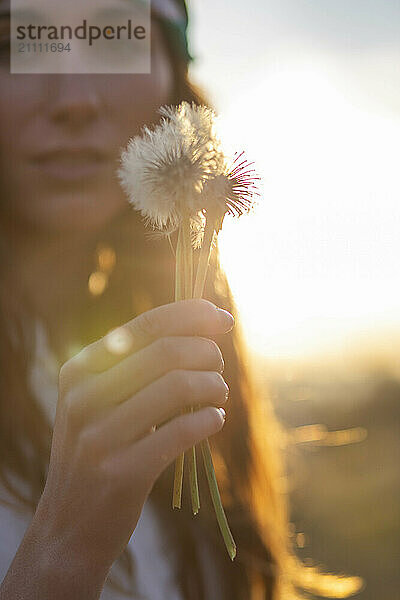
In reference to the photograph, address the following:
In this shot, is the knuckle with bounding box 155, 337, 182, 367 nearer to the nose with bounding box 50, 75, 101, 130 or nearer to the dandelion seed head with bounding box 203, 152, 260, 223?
the dandelion seed head with bounding box 203, 152, 260, 223

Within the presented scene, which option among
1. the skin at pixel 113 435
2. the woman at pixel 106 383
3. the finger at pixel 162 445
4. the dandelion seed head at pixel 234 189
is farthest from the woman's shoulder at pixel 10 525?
the dandelion seed head at pixel 234 189

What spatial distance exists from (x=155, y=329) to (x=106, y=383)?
0.42 ft

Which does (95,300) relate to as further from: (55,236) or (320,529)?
(320,529)

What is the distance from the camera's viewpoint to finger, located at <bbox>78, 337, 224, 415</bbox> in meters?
0.92

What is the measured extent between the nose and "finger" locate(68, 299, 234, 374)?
98 centimetres

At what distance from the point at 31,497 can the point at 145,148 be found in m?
1.30

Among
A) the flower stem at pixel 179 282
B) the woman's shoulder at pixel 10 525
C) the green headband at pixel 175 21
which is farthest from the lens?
the green headband at pixel 175 21

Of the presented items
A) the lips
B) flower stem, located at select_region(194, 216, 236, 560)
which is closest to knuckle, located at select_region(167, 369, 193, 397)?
flower stem, located at select_region(194, 216, 236, 560)

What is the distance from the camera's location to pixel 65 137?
1.65 m

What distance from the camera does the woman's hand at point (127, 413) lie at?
92cm

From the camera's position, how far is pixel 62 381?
38.6 inches

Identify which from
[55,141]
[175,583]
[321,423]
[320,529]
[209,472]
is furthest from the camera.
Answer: [321,423]

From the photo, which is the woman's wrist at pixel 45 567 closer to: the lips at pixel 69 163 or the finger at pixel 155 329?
the finger at pixel 155 329

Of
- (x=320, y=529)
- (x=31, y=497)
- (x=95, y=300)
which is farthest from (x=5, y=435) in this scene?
(x=320, y=529)
